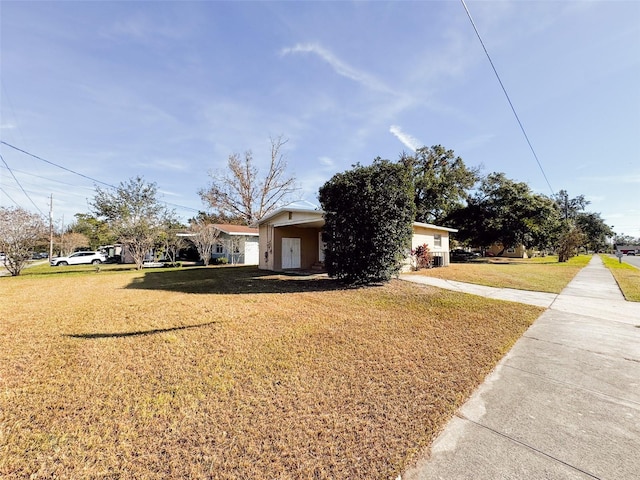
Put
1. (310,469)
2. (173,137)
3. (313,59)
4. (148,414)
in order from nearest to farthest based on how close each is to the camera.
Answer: (310,469), (148,414), (313,59), (173,137)

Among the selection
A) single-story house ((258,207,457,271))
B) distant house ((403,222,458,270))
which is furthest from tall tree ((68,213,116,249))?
distant house ((403,222,458,270))

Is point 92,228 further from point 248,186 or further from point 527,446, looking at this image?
point 527,446

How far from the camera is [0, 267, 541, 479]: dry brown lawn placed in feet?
7.24

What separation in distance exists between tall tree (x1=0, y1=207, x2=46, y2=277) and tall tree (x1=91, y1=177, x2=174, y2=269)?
362 centimetres

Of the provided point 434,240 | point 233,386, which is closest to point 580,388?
point 233,386

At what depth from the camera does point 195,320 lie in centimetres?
557

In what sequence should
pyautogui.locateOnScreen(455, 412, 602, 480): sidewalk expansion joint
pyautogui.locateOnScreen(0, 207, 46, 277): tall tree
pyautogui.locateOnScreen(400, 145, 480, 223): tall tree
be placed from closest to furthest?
pyautogui.locateOnScreen(455, 412, 602, 480): sidewalk expansion joint < pyautogui.locateOnScreen(0, 207, 46, 277): tall tree < pyautogui.locateOnScreen(400, 145, 480, 223): tall tree

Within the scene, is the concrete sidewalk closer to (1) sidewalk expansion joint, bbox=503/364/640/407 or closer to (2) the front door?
(1) sidewalk expansion joint, bbox=503/364/640/407

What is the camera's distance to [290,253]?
1539 cm

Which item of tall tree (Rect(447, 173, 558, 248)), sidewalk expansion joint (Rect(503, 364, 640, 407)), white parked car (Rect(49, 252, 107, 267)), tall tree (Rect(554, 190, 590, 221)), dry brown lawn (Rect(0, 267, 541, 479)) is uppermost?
tall tree (Rect(554, 190, 590, 221))

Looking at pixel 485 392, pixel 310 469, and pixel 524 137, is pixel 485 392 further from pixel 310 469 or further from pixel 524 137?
pixel 524 137

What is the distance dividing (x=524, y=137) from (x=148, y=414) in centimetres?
1319

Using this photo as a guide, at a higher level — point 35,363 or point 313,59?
point 313,59

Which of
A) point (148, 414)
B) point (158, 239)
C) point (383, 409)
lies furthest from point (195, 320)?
point (158, 239)
